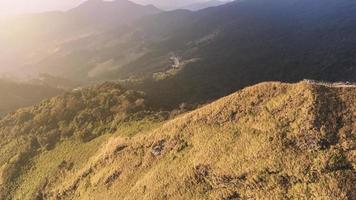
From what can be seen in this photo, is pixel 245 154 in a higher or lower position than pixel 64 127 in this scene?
higher

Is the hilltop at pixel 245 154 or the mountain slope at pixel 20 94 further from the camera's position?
Result: the mountain slope at pixel 20 94

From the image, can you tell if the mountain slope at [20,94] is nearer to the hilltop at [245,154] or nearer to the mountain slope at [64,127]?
the mountain slope at [64,127]

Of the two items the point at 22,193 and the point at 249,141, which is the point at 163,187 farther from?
the point at 22,193

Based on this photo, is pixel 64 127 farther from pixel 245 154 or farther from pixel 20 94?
pixel 20 94

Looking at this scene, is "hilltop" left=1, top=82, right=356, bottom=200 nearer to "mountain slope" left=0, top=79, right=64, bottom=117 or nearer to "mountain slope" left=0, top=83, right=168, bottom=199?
"mountain slope" left=0, top=83, right=168, bottom=199

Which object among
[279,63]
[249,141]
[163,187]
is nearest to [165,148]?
[163,187]

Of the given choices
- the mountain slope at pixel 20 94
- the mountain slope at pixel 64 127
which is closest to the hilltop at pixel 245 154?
the mountain slope at pixel 64 127

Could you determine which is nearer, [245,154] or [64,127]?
[245,154]

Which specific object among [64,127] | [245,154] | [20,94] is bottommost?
[20,94]

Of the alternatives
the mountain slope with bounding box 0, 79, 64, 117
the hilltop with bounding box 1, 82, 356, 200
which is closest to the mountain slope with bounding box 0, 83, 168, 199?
the hilltop with bounding box 1, 82, 356, 200

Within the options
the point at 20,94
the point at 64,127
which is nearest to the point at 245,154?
the point at 64,127
